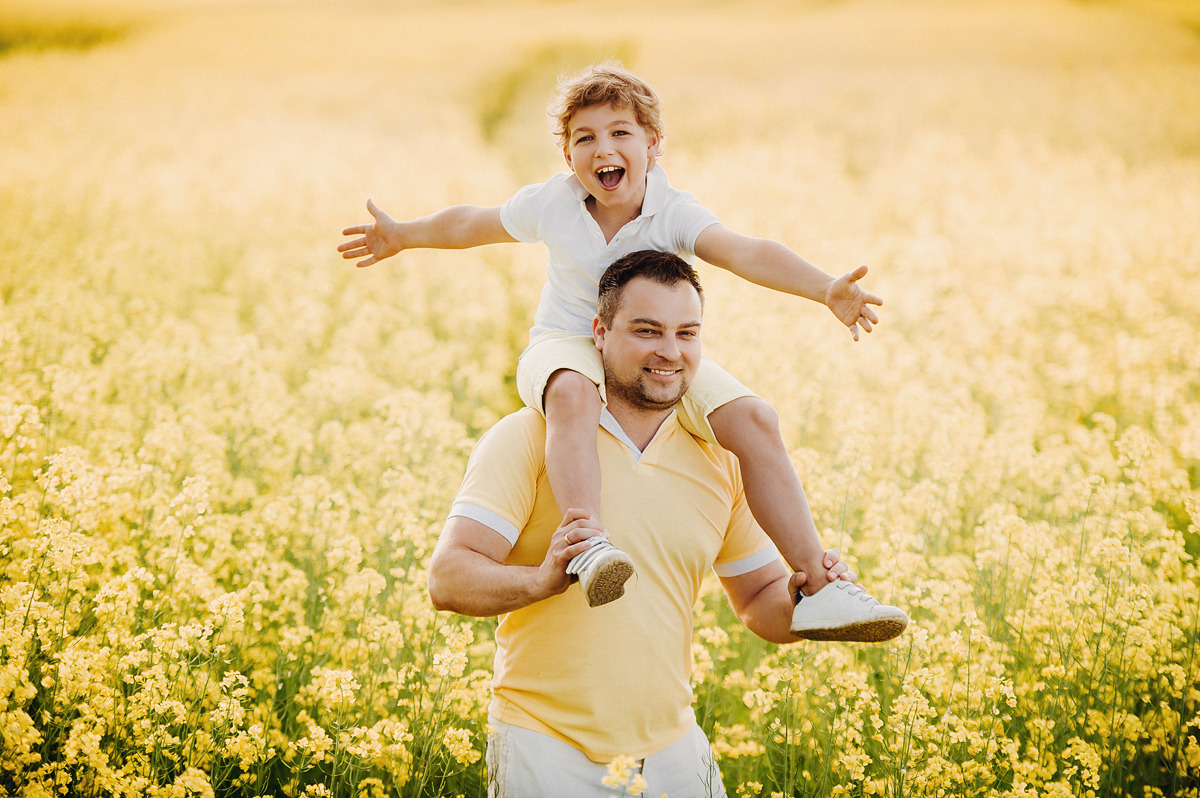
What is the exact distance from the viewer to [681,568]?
309 centimetres

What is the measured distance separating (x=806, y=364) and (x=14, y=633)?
6.29 m

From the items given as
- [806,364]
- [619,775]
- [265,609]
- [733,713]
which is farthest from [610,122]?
[806,364]

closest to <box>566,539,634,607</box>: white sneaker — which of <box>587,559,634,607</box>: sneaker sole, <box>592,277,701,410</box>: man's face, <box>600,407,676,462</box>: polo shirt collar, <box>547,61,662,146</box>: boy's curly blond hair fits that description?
<box>587,559,634,607</box>: sneaker sole

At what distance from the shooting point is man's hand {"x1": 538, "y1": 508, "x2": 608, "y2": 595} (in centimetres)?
260

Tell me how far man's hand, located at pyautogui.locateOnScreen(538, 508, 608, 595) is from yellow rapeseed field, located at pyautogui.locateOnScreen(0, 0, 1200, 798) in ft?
1.84

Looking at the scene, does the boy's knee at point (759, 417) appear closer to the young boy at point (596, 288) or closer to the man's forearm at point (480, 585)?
the young boy at point (596, 288)

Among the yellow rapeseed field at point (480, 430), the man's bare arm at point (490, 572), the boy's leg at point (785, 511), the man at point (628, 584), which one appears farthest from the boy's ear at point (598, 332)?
the yellow rapeseed field at point (480, 430)

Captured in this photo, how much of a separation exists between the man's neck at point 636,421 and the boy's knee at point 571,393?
164 millimetres

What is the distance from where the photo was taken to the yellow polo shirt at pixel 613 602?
2885 mm

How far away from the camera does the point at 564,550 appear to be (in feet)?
8.55

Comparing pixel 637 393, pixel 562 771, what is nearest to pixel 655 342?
pixel 637 393

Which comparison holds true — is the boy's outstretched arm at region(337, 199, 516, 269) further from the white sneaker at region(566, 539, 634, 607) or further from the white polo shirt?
the white sneaker at region(566, 539, 634, 607)

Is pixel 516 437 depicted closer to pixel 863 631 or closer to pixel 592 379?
→ pixel 592 379

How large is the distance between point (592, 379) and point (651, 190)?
0.95 meters
